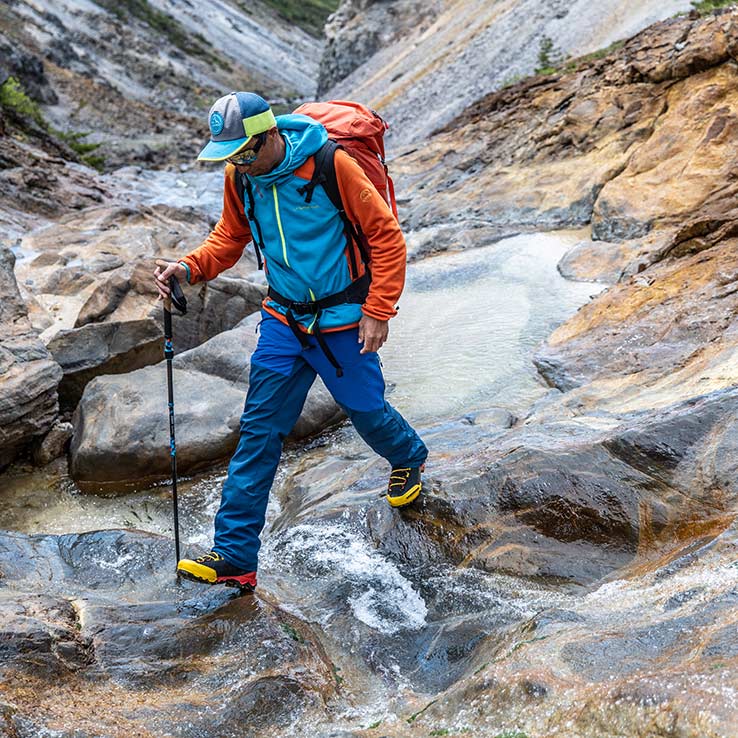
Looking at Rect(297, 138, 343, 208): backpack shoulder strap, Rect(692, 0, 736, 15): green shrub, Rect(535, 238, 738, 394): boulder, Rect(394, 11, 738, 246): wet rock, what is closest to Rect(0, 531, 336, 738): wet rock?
Rect(297, 138, 343, 208): backpack shoulder strap

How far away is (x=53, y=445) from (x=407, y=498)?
4096 mm

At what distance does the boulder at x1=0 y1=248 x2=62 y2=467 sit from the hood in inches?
166

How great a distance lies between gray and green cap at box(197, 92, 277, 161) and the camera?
3.85 m

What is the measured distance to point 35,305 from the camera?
10719 millimetres

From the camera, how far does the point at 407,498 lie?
16.7ft

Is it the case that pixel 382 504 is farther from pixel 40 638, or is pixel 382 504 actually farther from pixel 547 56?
pixel 547 56

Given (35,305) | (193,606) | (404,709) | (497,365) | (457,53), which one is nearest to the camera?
(404,709)

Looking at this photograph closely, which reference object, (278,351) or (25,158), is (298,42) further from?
(278,351)

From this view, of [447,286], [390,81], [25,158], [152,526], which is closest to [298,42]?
[390,81]

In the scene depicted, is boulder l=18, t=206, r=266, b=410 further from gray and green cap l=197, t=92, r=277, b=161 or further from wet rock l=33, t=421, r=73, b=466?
gray and green cap l=197, t=92, r=277, b=161

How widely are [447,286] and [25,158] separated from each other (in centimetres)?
1340

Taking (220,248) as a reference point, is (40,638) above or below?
below

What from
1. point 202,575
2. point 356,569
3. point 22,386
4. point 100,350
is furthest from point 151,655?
point 100,350

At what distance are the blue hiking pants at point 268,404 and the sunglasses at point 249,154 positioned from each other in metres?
0.92
